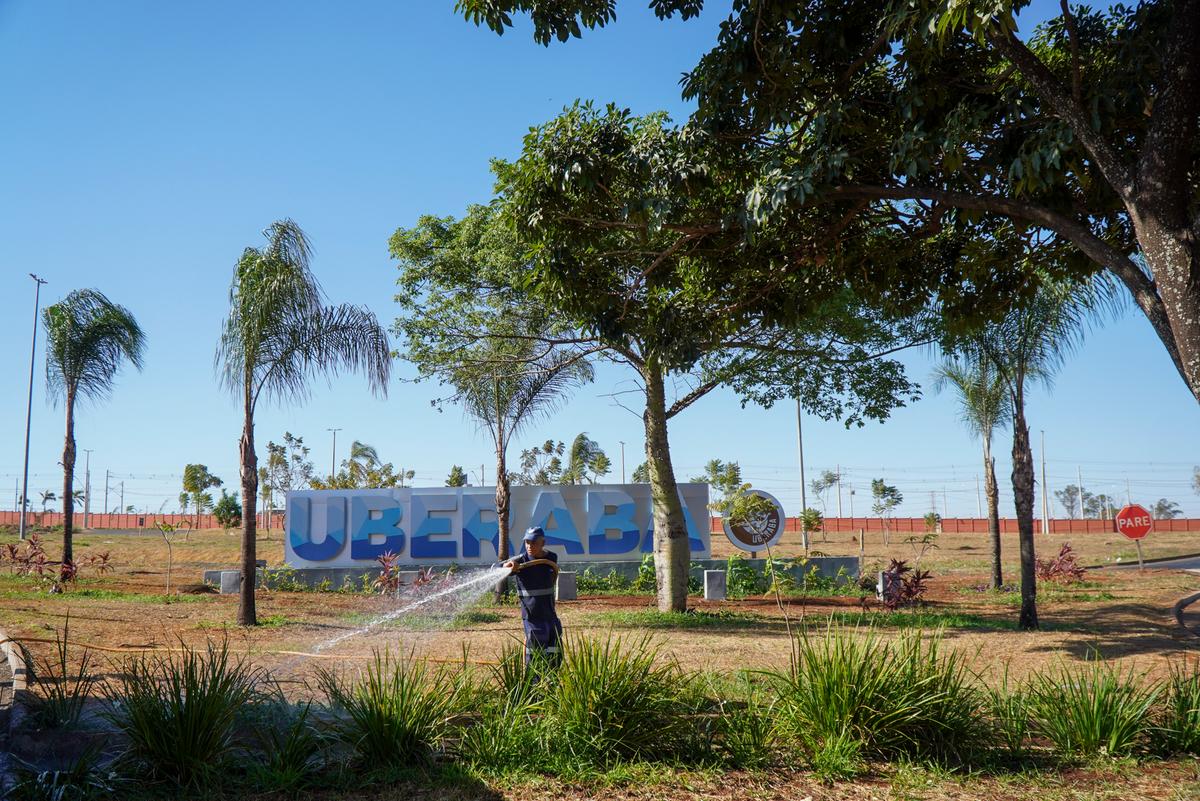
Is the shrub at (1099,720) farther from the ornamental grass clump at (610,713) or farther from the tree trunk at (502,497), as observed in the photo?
the tree trunk at (502,497)

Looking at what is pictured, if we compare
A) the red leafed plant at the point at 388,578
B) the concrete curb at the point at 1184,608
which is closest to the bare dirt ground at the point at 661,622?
the concrete curb at the point at 1184,608

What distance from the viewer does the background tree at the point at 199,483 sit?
2371 inches

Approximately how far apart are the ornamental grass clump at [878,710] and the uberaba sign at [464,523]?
18124mm

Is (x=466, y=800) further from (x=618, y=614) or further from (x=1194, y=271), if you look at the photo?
(x=618, y=614)

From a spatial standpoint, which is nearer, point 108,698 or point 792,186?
point 108,698

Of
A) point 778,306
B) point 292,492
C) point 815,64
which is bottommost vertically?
point 292,492

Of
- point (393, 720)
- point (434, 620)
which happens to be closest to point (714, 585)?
point (434, 620)

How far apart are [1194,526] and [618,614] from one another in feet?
211

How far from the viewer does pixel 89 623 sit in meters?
14.9

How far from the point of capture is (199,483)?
63.0 meters

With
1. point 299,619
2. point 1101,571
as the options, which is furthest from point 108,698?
point 1101,571

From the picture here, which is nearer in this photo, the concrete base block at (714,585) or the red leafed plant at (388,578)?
the concrete base block at (714,585)

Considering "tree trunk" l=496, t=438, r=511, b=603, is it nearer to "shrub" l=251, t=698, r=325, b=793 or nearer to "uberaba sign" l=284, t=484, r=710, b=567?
"uberaba sign" l=284, t=484, r=710, b=567

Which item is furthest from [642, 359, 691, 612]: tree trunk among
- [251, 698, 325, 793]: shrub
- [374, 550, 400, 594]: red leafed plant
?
[251, 698, 325, 793]: shrub
